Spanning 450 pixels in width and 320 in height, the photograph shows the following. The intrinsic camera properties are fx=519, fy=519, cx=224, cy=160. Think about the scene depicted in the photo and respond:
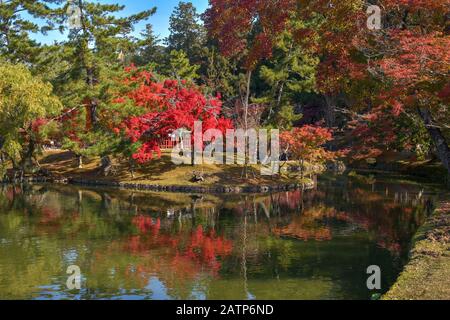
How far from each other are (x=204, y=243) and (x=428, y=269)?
762cm

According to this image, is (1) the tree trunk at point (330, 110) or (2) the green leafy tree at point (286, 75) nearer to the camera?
(2) the green leafy tree at point (286, 75)

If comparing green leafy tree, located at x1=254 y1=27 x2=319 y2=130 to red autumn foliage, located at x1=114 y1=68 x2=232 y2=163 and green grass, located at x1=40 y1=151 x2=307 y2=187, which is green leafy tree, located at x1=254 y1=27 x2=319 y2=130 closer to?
red autumn foliage, located at x1=114 y1=68 x2=232 y2=163

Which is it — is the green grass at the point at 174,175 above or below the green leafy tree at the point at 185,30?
below

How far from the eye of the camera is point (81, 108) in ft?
116

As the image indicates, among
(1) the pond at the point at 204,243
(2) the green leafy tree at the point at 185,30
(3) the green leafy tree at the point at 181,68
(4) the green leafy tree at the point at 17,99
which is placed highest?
(2) the green leafy tree at the point at 185,30

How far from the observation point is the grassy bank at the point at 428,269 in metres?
9.53

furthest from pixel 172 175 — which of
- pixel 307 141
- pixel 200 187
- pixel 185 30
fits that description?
pixel 185 30

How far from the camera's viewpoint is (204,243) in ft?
55.6

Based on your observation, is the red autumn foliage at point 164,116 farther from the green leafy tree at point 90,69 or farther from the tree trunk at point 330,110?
the tree trunk at point 330,110

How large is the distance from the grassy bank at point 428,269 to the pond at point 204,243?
81cm

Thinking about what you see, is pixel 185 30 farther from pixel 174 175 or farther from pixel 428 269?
pixel 428 269

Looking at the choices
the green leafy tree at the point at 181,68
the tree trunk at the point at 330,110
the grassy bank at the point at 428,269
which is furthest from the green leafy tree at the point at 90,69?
the tree trunk at the point at 330,110

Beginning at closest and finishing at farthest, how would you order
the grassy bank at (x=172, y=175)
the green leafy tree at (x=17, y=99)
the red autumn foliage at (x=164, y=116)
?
the green leafy tree at (x=17, y=99) → the grassy bank at (x=172, y=175) → the red autumn foliage at (x=164, y=116)

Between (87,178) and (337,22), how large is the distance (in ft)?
79.4
